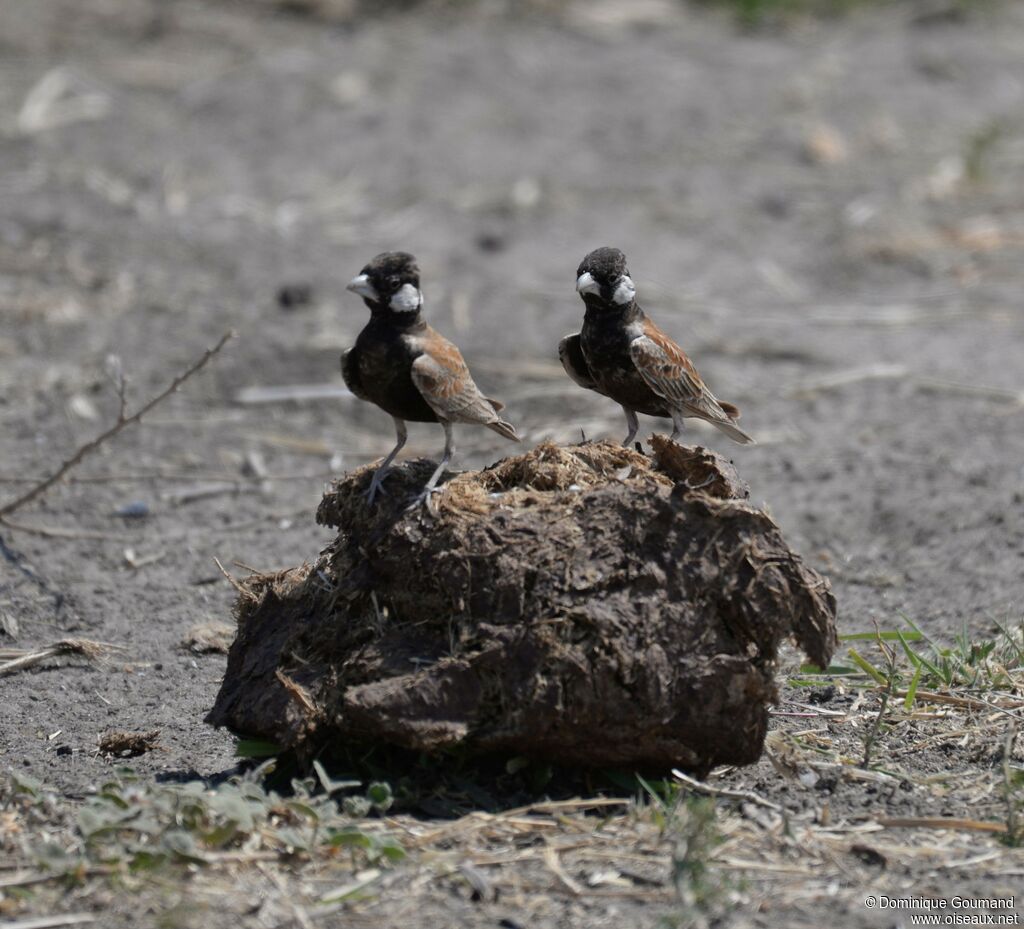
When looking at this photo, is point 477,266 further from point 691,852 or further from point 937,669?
point 691,852

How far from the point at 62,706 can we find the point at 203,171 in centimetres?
859

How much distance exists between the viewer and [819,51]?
17.3 m

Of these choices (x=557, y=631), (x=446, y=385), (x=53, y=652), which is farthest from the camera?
(x=53, y=652)

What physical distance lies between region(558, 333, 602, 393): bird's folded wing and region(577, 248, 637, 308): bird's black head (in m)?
0.25

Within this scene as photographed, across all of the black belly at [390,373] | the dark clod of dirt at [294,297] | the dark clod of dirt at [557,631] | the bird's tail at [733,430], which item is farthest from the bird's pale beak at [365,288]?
the dark clod of dirt at [294,297]

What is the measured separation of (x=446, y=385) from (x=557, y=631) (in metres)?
1.17

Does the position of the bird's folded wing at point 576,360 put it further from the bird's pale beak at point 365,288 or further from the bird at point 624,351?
the bird's pale beak at point 365,288

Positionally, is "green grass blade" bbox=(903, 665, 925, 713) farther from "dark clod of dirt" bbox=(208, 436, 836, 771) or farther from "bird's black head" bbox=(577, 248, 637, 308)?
"bird's black head" bbox=(577, 248, 637, 308)

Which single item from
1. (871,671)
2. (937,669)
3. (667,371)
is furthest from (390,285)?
(937,669)

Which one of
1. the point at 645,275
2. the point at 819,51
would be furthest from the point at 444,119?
the point at 819,51

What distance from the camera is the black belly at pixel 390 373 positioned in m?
5.48

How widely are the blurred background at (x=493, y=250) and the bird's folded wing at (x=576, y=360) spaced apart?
74.8 inches

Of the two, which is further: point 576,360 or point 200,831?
point 576,360

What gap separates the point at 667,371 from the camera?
19.6 ft
